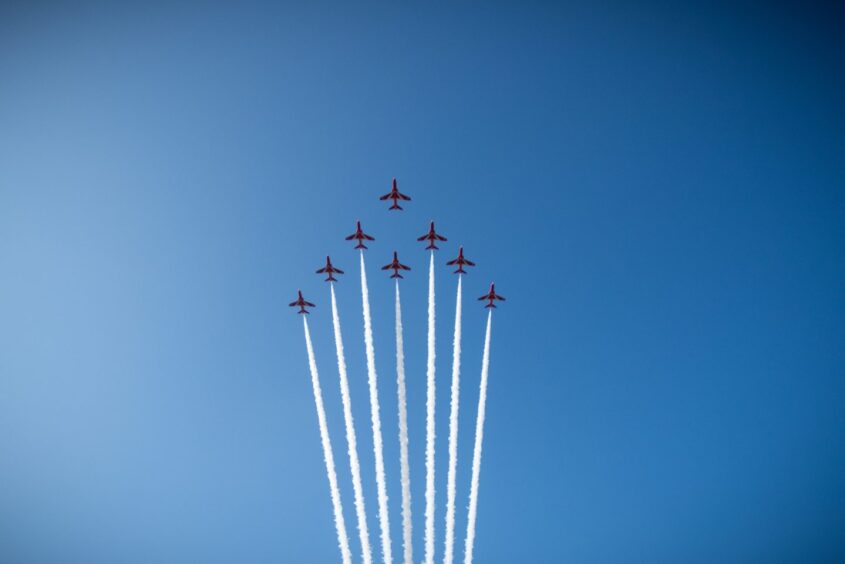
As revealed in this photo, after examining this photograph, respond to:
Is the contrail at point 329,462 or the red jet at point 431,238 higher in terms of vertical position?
the red jet at point 431,238

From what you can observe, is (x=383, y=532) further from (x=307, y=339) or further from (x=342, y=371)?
(x=307, y=339)

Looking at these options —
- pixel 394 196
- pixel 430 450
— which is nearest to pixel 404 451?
pixel 430 450

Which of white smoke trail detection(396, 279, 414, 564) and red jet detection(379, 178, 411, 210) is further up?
red jet detection(379, 178, 411, 210)

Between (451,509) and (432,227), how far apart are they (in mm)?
17803

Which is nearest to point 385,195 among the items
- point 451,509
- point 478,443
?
point 478,443

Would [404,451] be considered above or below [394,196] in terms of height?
below

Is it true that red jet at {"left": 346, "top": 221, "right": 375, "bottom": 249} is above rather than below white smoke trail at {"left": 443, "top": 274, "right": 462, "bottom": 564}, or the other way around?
above

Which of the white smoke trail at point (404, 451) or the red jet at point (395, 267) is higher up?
the red jet at point (395, 267)

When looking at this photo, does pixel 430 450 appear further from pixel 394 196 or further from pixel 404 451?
pixel 394 196

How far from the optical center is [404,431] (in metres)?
37.0

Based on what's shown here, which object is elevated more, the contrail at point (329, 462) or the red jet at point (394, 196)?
the red jet at point (394, 196)

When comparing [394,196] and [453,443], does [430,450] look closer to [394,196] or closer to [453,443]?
[453,443]

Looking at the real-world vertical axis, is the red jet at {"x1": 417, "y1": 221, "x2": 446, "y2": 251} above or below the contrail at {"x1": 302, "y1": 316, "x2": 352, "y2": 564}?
above

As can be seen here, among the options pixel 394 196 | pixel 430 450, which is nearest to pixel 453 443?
pixel 430 450
